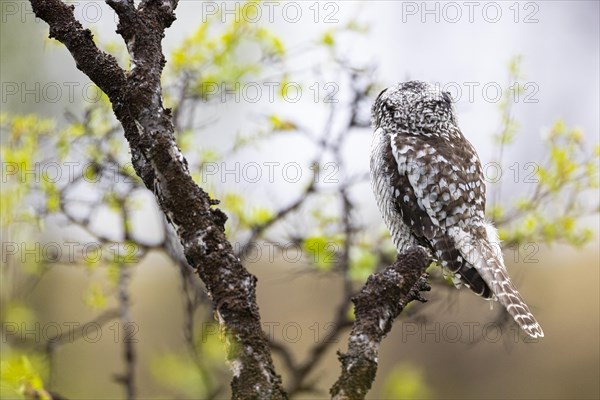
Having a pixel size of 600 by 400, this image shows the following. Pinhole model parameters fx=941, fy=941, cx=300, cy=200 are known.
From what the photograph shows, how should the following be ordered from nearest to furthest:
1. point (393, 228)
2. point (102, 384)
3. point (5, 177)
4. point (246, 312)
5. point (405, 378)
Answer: point (246, 312) < point (393, 228) < point (5, 177) < point (405, 378) < point (102, 384)

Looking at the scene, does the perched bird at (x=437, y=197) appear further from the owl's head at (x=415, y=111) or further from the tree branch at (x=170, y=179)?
the tree branch at (x=170, y=179)

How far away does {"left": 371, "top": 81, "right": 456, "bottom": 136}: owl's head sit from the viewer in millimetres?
4184

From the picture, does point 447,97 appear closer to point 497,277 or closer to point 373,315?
point 497,277

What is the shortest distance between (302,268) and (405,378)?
2.64ft

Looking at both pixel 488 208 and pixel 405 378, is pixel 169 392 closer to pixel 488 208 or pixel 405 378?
pixel 405 378

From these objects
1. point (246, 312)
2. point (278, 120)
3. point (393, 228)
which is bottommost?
point (246, 312)

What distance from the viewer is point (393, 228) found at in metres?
4.03

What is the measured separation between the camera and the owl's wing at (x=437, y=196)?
3.85 m

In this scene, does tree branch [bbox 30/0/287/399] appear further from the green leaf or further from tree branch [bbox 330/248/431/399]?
the green leaf

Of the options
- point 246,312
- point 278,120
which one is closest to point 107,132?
point 278,120

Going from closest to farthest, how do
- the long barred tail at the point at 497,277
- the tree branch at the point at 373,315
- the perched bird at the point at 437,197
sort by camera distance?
the tree branch at the point at 373,315
the long barred tail at the point at 497,277
the perched bird at the point at 437,197

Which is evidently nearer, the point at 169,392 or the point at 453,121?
the point at 453,121

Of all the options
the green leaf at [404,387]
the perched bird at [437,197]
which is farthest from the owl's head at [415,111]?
the green leaf at [404,387]

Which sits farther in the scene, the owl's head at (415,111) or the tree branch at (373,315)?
the owl's head at (415,111)
